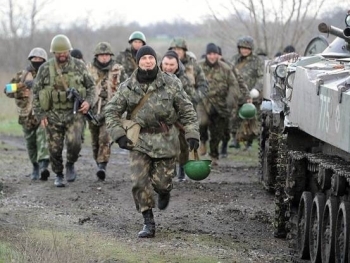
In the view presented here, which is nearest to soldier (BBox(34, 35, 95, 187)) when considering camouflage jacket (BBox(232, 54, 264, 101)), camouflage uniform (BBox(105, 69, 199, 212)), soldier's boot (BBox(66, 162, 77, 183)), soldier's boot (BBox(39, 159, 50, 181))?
soldier's boot (BBox(66, 162, 77, 183))

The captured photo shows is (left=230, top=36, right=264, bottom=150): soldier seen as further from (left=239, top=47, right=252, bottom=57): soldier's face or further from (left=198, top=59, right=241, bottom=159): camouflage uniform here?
(left=198, top=59, right=241, bottom=159): camouflage uniform

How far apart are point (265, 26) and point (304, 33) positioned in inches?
37.2

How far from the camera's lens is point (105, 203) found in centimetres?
1441

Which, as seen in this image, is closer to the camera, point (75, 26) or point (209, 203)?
point (209, 203)

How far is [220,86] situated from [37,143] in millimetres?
3603

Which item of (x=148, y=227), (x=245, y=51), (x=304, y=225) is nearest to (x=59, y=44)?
(x=148, y=227)

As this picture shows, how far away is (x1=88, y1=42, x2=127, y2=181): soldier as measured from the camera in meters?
16.8

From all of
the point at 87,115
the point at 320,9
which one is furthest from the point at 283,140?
the point at 320,9

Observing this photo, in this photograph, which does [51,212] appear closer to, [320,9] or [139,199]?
[139,199]

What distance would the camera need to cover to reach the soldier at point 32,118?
16922 mm

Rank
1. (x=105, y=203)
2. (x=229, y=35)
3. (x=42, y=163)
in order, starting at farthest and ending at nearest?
(x=229, y=35) < (x=42, y=163) < (x=105, y=203)

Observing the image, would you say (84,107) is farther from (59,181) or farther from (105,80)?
(105,80)

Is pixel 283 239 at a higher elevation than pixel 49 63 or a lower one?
lower

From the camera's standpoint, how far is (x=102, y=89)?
17031mm
